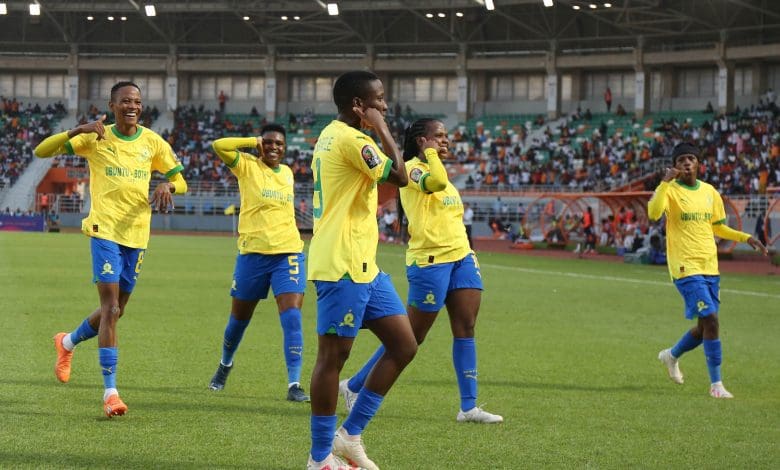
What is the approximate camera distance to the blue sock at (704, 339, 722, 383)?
33.6ft

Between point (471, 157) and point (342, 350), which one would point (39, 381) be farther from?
point (471, 157)

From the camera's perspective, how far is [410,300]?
8789mm

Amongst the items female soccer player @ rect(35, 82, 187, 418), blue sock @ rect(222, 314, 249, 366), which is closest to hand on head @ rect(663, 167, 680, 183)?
blue sock @ rect(222, 314, 249, 366)

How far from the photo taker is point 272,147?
9.95m

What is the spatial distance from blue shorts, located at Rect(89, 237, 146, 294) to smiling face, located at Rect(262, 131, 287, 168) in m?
1.55

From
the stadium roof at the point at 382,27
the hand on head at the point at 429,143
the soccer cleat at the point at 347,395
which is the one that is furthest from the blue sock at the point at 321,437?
the stadium roof at the point at 382,27

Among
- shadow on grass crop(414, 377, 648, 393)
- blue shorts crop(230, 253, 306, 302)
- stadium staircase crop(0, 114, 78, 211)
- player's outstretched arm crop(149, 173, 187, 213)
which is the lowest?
shadow on grass crop(414, 377, 648, 393)

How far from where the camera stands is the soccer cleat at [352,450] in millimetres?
6559

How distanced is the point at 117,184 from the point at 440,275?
8.55 feet

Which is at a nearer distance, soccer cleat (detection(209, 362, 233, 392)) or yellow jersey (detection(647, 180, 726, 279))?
soccer cleat (detection(209, 362, 233, 392))

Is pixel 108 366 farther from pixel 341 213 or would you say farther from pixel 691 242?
pixel 691 242

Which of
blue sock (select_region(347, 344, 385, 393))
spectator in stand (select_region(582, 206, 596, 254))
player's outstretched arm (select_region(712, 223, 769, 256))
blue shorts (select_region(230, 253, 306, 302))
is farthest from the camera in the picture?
spectator in stand (select_region(582, 206, 596, 254))

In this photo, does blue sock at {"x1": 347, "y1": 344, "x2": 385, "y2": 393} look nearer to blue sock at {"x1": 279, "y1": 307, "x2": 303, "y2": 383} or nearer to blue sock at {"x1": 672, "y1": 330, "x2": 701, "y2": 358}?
blue sock at {"x1": 279, "y1": 307, "x2": 303, "y2": 383}

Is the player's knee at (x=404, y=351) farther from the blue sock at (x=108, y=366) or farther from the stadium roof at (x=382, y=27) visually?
the stadium roof at (x=382, y=27)
